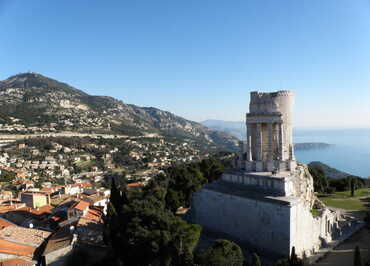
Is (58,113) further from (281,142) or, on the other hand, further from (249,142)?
(281,142)

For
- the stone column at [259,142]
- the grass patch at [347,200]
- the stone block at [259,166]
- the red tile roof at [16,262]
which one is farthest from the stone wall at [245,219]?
the grass patch at [347,200]

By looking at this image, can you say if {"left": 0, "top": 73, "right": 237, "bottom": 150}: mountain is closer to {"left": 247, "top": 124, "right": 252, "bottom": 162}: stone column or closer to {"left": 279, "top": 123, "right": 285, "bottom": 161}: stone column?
{"left": 247, "top": 124, "right": 252, "bottom": 162}: stone column

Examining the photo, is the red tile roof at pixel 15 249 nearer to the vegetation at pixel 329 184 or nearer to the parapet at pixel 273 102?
the parapet at pixel 273 102

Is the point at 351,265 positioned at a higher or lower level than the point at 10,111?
lower

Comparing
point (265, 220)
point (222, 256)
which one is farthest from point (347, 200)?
point (222, 256)

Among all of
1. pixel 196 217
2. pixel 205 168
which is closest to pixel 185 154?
pixel 205 168

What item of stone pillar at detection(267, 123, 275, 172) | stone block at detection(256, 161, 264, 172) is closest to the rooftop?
stone block at detection(256, 161, 264, 172)

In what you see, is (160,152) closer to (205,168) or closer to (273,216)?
(205,168)
